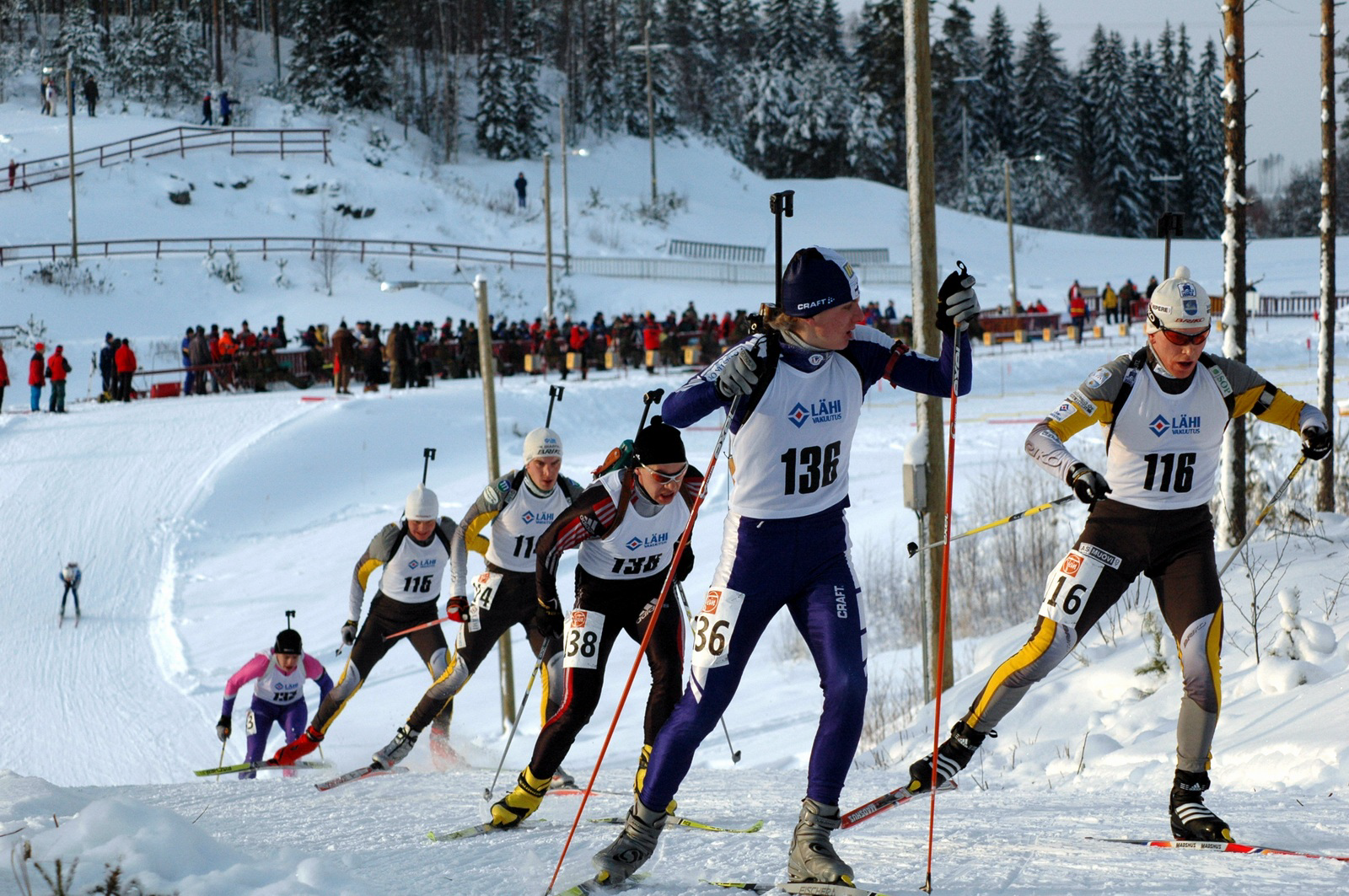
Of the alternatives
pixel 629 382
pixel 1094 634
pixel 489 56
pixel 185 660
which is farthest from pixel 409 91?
pixel 1094 634

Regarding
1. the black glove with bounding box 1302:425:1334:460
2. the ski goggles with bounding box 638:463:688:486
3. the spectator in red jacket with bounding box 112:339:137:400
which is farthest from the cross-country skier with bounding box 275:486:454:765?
the spectator in red jacket with bounding box 112:339:137:400

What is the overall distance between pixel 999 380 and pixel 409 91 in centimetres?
5433

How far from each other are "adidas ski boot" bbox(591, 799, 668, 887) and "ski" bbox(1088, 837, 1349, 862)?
1.81 m

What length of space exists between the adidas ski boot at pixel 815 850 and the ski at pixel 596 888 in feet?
1.99

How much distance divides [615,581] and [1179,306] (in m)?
2.95

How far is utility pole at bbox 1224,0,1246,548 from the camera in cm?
1181

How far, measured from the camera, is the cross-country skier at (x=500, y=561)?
8445 millimetres

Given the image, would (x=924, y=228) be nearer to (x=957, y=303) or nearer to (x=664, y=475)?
(x=664, y=475)

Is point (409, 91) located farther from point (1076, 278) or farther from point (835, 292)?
point (835, 292)

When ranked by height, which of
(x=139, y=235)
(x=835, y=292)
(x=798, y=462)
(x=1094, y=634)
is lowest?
(x=1094, y=634)

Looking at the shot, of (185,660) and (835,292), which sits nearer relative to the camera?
(835,292)

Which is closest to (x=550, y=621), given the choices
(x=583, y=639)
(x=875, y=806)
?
(x=583, y=639)

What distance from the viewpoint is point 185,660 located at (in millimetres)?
17172

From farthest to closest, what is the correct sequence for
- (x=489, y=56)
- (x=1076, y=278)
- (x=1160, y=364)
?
(x=489, y=56) < (x=1076, y=278) < (x=1160, y=364)
